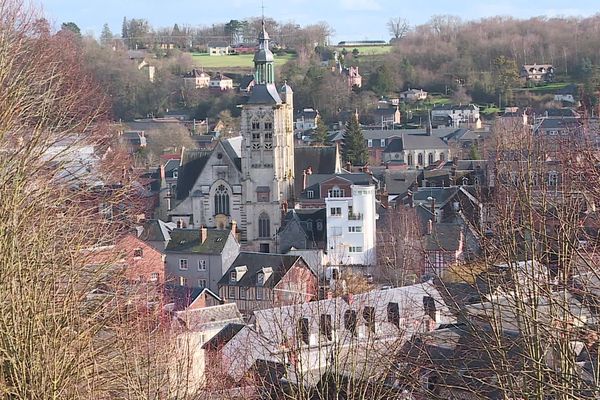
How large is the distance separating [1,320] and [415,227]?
29438mm

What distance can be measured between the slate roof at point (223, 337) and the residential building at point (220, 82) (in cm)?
8139

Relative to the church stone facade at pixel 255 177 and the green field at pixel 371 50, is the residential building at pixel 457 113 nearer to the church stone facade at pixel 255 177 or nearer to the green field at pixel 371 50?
the green field at pixel 371 50

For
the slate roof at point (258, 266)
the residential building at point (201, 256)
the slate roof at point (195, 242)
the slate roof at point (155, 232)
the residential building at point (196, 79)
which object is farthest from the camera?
the residential building at point (196, 79)

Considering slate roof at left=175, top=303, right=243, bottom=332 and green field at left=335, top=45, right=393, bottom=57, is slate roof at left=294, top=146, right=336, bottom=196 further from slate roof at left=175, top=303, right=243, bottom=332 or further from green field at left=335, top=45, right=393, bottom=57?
green field at left=335, top=45, right=393, bottom=57

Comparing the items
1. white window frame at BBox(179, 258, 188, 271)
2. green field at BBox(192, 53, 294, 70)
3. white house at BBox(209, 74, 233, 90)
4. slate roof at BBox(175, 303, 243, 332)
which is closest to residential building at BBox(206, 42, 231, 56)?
green field at BBox(192, 53, 294, 70)

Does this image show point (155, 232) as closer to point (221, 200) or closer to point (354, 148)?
point (221, 200)

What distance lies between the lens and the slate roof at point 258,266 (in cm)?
3741

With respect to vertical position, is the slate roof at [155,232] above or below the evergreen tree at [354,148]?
below

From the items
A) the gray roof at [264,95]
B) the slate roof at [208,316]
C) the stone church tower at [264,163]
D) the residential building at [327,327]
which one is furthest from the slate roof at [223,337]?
the gray roof at [264,95]

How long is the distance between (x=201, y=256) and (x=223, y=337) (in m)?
13.5

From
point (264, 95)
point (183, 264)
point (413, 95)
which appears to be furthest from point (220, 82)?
point (183, 264)

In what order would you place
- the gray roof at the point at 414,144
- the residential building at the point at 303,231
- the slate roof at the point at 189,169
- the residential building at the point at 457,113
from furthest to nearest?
the residential building at the point at 457,113, the gray roof at the point at 414,144, the slate roof at the point at 189,169, the residential building at the point at 303,231

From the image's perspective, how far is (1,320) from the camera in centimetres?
1450

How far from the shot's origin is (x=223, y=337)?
28797mm
